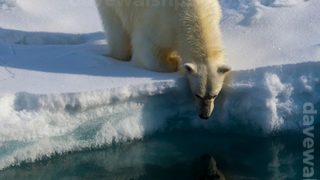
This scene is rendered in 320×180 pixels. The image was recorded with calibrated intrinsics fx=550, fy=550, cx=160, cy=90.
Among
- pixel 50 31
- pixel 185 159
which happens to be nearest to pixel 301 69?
pixel 185 159

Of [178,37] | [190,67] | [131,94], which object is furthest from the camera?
[178,37]

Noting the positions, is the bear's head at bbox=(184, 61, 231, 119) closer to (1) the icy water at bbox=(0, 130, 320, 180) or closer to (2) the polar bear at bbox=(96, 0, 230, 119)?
(2) the polar bear at bbox=(96, 0, 230, 119)

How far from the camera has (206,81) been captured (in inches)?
221

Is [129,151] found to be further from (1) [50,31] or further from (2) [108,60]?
(1) [50,31]

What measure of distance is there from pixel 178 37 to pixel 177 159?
1315 mm

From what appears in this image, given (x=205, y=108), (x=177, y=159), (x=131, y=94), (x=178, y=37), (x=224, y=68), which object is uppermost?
(x=178, y=37)

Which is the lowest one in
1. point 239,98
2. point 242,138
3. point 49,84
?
point 242,138

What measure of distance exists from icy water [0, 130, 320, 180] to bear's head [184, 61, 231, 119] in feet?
1.48

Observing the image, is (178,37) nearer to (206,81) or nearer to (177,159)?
(206,81)

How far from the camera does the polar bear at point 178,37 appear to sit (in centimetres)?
564

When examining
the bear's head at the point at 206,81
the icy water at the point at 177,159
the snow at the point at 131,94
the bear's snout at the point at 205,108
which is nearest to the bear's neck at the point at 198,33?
the bear's head at the point at 206,81

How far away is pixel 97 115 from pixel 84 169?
0.58 m

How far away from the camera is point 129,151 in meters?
5.68

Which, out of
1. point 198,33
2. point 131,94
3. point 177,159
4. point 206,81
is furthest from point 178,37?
point 177,159
